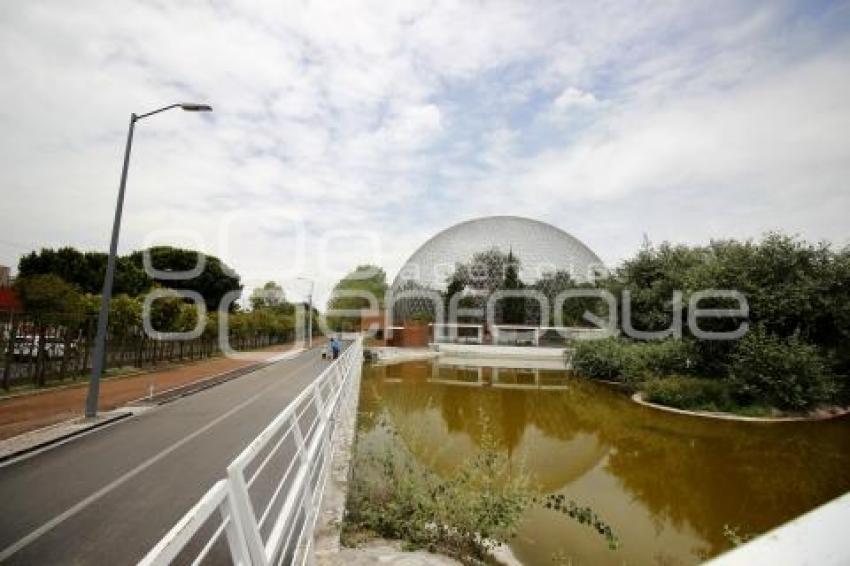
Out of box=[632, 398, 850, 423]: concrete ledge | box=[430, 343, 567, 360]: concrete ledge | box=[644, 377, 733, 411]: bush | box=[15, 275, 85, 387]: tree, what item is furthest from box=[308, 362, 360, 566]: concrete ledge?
box=[430, 343, 567, 360]: concrete ledge

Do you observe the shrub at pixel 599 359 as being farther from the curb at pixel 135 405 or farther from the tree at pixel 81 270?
the tree at pixel 81 270

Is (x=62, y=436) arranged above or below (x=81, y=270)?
below

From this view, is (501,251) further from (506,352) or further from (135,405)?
(135,405)

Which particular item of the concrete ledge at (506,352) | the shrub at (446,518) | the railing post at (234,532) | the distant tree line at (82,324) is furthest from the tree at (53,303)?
the concrete ledge at (506,352)

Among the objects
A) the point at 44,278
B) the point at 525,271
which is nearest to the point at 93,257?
the point at 44,278

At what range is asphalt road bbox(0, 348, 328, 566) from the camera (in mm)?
5852

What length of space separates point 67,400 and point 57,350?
533 centimetres

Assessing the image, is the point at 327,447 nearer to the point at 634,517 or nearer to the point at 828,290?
the point at 634,517

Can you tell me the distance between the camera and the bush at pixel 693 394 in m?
19.3

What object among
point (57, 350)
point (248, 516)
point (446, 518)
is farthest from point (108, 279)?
point (248, 516)

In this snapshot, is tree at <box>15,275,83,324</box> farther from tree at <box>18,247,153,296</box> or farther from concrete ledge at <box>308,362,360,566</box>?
tree at <box>18,247,153,296</box>

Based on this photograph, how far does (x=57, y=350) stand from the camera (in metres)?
20.6

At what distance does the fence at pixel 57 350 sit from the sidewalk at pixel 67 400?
1128 millimetres

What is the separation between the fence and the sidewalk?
1.13 meters
